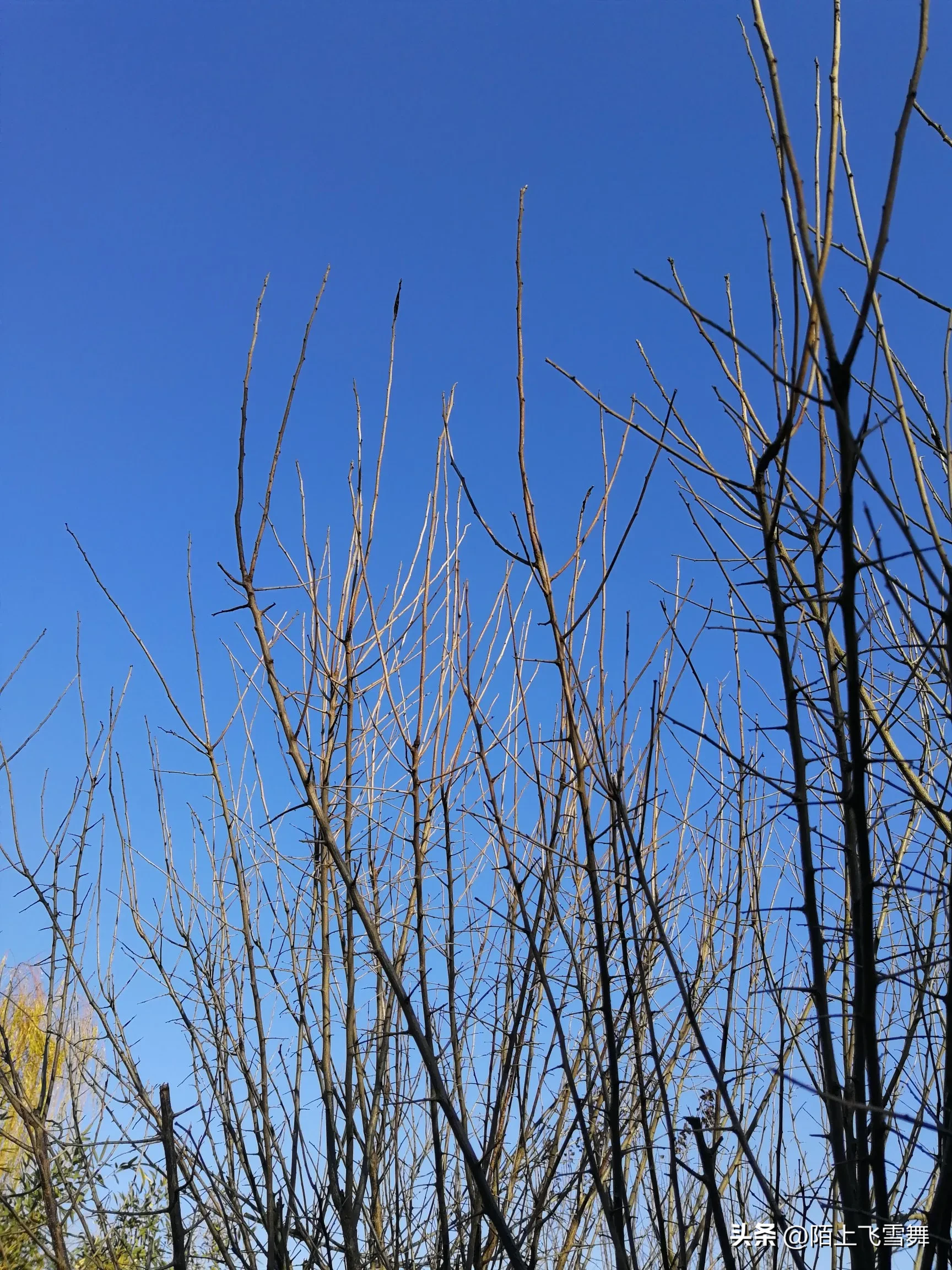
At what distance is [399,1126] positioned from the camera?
2.04 m

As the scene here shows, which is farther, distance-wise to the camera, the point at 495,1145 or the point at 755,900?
the point at 755,900

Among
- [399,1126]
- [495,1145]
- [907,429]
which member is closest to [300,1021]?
[399,1126]

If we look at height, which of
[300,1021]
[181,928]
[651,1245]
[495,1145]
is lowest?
[651,1245]

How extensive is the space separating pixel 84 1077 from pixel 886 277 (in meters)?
2.77

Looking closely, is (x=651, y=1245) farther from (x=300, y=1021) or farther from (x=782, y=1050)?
(x=782, y=1050)

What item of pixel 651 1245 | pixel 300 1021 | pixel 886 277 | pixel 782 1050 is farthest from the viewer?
pixel 651 1245

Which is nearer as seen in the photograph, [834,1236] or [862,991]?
[862,991]

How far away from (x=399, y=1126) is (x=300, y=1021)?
33 cm

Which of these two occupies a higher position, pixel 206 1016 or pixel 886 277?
pixel 886 277

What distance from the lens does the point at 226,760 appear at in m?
2.74

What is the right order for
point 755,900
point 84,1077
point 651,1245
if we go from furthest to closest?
point 651,1245 → point 84,1077 → point 755,900

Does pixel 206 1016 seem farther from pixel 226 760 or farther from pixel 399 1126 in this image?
pixel 226 760

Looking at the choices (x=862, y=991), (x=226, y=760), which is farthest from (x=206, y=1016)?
(x=862, y=991)

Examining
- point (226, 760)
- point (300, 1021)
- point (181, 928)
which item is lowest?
point (300, 1021)
